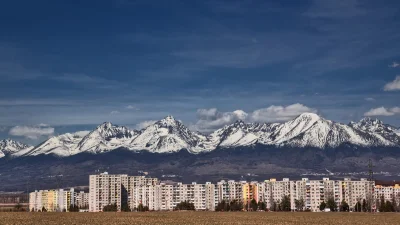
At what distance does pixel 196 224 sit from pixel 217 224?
463 centimetres

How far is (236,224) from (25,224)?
25.8 metres

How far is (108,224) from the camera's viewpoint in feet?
255

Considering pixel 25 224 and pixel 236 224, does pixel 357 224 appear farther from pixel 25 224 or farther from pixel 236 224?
pixel 25 224

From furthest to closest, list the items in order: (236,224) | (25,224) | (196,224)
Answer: (236,224) → (196,224) → (25,224)

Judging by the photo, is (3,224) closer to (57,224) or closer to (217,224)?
(57,224)

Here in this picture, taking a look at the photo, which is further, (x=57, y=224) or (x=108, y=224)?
(x=108, y=224)

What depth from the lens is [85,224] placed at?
76.2m

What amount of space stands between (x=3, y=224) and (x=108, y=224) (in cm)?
1180

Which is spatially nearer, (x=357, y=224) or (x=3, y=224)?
(x=3, y=224)

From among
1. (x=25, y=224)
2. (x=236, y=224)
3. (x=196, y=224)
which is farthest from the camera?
(x=236, y=224)

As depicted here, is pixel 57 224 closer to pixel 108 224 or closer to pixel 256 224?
pixel 108 224

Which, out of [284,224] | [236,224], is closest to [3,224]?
[236,224]

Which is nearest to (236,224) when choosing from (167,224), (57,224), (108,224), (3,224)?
(167,224)

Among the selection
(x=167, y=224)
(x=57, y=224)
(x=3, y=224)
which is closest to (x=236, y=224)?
(x=167, y=224)
